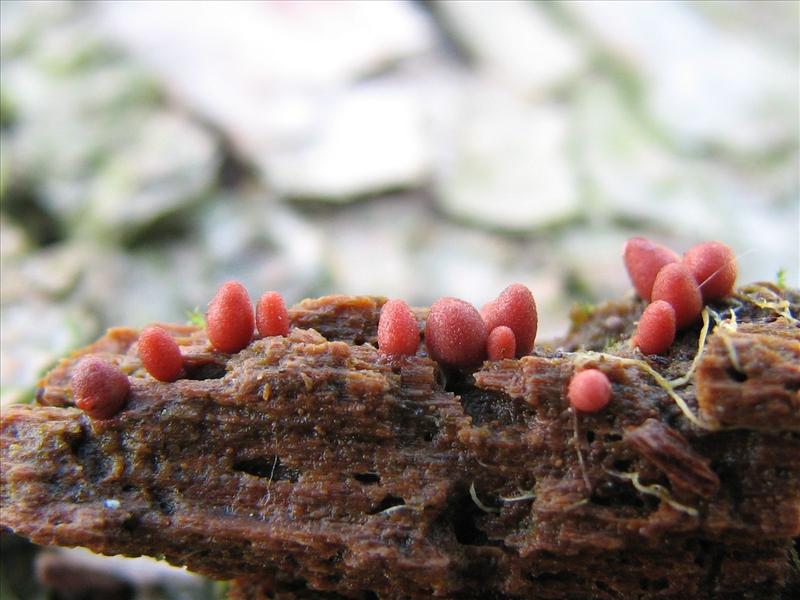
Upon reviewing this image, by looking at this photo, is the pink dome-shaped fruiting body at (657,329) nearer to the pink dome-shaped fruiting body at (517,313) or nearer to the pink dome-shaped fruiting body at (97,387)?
the pink dome-shaped fruiting body at (517,313)

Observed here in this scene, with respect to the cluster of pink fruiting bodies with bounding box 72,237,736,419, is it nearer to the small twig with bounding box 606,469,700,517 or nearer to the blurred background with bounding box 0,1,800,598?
the small twig with bounding box 606,469,700,517

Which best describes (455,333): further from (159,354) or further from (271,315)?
(159,354)

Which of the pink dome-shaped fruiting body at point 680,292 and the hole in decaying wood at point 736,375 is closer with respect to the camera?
the hole in decaying wood at point 736,375

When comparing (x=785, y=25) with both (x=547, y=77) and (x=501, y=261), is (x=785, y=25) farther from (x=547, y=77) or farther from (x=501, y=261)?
(x=501, y=261)

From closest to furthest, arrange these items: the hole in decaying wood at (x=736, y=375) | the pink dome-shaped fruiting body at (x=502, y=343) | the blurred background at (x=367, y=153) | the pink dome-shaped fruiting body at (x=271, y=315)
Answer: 1. the hole in decaying wood at (x=736, y=375)
2. the pink dome-shaped fruiting body at (x=502, y=343)
3. the pink dome-shaped fruiting body at (x=271, y=315)
4. the blurred background at (x=367, y=153)

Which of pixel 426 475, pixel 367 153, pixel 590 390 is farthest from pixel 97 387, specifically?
pixel 367 153

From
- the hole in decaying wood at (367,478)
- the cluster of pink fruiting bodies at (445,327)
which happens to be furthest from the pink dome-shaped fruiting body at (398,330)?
the hole in decaying wood at (367,478)
